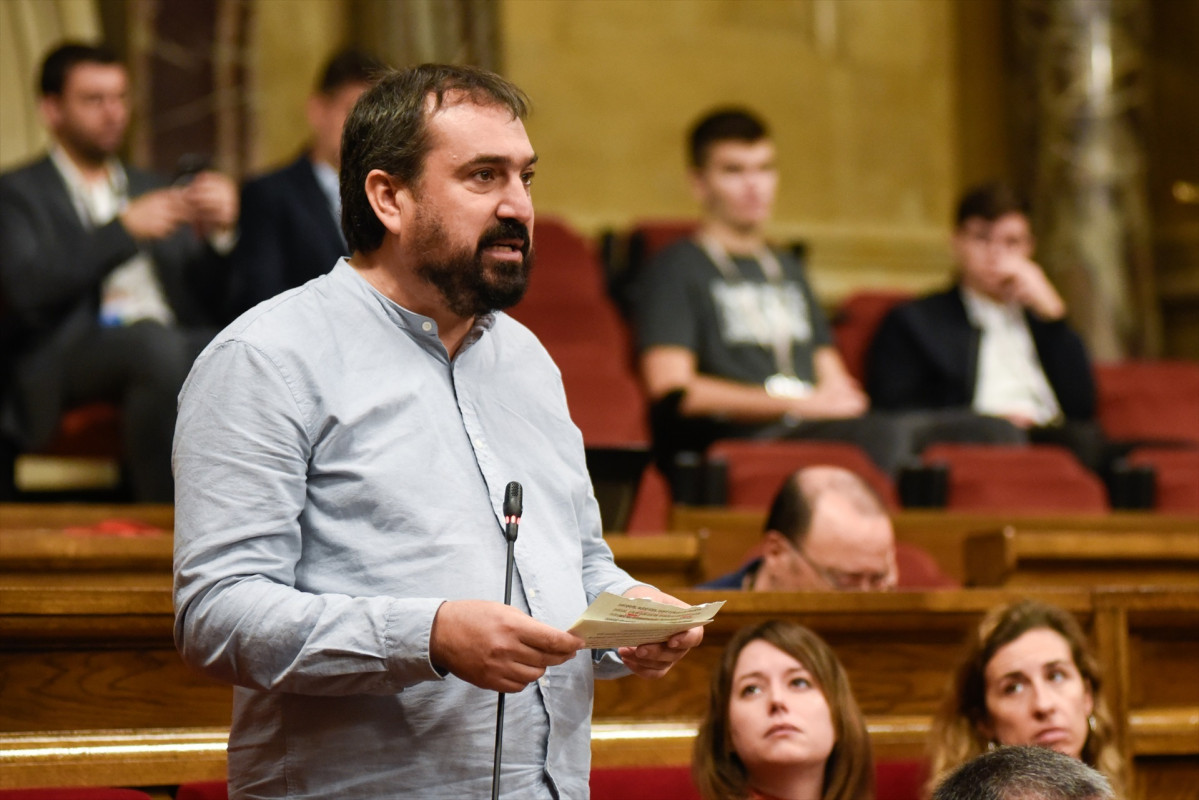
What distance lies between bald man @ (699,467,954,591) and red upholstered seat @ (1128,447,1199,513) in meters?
0.78

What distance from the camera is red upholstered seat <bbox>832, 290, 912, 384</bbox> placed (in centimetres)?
269

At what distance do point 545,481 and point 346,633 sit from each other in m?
0.18

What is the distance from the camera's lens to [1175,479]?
2121 mm

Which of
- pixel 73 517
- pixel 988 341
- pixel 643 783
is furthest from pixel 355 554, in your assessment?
pixel 988 341

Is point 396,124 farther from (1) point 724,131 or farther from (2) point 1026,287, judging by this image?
(2) point 1026,287

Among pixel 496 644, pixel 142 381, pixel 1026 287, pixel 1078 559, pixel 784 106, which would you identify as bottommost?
pixel 1078 559

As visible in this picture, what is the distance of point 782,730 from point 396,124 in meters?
0.55

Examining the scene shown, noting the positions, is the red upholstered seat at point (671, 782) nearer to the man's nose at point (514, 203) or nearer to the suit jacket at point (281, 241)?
the man's nose at point (514, 203)

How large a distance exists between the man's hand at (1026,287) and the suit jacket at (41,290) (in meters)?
1.37

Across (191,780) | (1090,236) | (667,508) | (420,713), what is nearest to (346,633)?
(420,713)

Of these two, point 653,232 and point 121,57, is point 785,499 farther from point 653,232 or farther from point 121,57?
point 121,57

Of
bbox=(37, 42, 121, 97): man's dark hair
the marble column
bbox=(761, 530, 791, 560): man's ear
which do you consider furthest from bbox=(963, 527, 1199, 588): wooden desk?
the marble column

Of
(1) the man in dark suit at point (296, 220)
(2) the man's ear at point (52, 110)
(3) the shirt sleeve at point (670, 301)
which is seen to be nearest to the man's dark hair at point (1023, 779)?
(1) the man in dark suit at point (296, 220)

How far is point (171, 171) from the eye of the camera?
261cm
